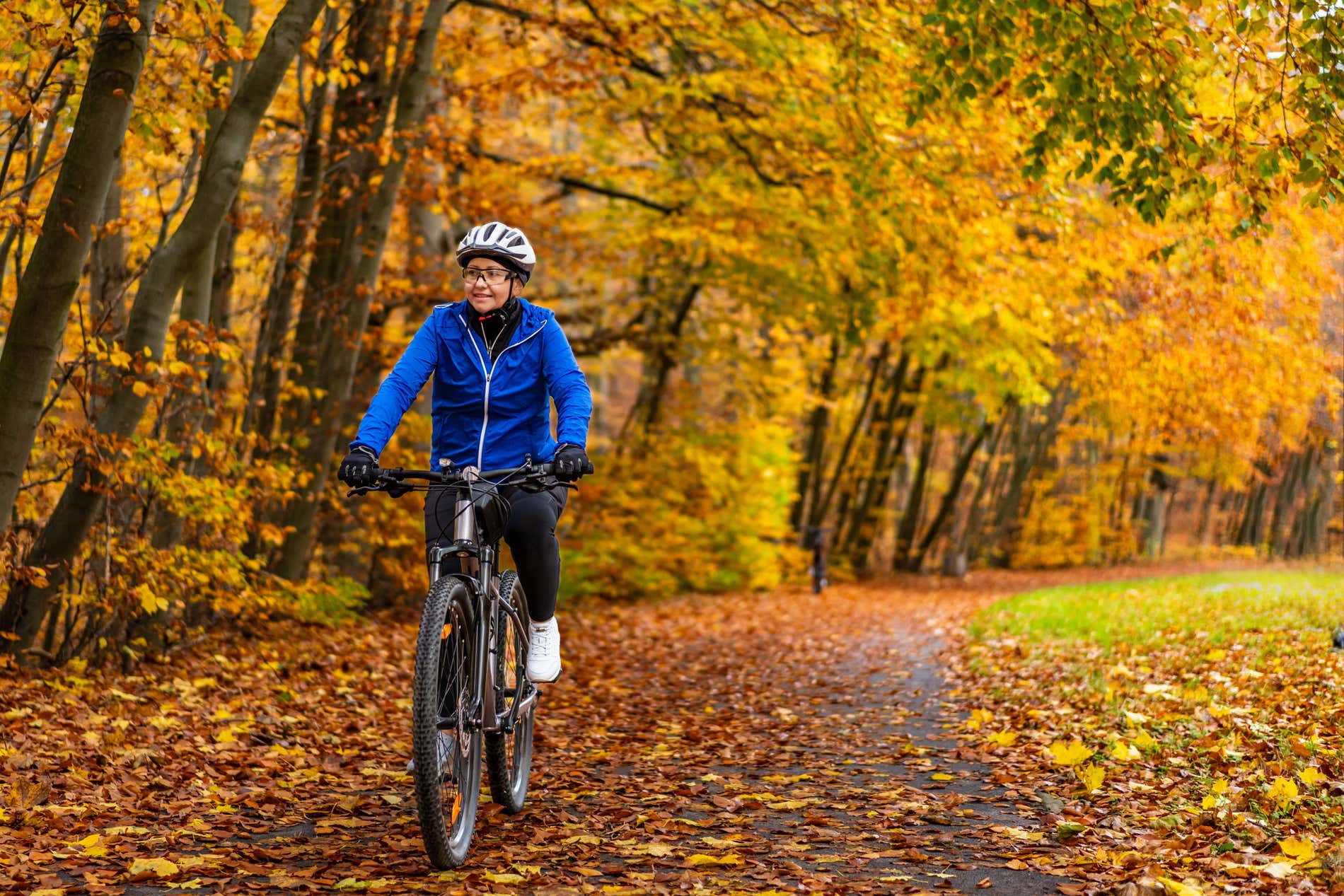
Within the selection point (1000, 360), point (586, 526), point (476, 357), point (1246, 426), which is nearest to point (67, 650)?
point (476, 357)

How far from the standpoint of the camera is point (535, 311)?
5082 millimetres

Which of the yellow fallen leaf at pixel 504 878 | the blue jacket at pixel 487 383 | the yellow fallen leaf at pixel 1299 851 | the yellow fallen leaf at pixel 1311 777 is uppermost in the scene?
the blue jacket at pixel 487 383

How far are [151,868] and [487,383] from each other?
2.15 m

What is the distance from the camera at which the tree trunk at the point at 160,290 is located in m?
7.31

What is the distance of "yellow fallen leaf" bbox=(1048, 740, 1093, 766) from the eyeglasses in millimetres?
3631

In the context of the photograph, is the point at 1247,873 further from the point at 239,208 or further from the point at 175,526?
the point at 239,208

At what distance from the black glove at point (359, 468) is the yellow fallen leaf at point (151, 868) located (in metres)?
1.49

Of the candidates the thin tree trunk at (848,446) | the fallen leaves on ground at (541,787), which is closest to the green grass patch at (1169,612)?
the fallen leaves on ground at (541,787)

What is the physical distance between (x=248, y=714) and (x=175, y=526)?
6.09ft

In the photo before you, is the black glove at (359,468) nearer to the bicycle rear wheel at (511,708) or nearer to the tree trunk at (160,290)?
the bicycle rear wheel at (511,708)

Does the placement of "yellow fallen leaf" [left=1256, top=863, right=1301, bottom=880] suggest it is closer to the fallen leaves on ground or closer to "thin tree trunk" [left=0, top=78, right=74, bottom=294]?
the fallen leaves on ground

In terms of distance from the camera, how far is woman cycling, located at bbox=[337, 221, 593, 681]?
4.88 metres

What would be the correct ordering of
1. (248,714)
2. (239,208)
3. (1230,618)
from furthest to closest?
(1230,618), (239,208), (248,714)

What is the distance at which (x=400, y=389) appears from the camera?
480 cm
